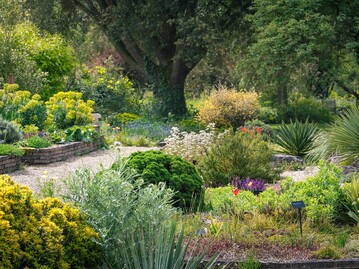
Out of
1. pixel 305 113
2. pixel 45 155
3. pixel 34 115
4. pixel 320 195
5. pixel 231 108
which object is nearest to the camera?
pixel 320 195

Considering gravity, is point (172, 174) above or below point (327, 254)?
above

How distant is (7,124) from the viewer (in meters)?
13.4

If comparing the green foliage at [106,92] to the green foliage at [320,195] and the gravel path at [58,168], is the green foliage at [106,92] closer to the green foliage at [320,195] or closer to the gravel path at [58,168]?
the gravel path at [58,168]

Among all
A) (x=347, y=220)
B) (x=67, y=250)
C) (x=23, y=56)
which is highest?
(x=23, y=56)

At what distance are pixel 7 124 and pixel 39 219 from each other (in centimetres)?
810

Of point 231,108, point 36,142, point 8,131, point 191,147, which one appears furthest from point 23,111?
point 231,108

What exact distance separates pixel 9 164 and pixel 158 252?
7.38m

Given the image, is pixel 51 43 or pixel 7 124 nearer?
pixel 7 124

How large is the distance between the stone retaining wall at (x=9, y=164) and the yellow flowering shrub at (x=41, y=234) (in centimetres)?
632

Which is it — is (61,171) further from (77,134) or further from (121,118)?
(121,118)

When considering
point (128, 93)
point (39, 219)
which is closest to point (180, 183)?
point (39, 219)

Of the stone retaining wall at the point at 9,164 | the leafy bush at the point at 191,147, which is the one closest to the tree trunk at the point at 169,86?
the leafy bush at the point at 191,147

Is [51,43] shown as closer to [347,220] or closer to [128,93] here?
[128,93]

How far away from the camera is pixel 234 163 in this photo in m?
11.2
